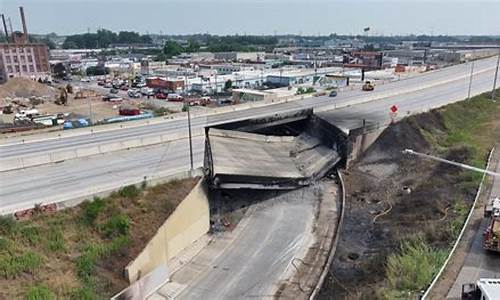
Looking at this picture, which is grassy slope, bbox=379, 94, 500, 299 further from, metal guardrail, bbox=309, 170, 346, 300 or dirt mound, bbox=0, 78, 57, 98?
dirt mound, bbox=0, 78, 57, 98

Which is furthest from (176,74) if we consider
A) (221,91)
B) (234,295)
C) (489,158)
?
(234,295)

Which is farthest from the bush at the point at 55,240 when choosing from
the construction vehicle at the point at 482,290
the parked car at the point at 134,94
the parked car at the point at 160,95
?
the parked car at the point at 134,94

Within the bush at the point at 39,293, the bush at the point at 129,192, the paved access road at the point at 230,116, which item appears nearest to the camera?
the bush at the point at 39,293

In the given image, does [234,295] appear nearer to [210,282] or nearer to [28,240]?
[210,282]

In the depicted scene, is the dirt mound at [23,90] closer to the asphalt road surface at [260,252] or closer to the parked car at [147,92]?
the parked car at [147,92]

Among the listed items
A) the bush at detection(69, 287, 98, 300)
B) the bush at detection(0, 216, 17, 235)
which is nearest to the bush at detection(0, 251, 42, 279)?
the bush at detection(0, 216, 17, 235)
